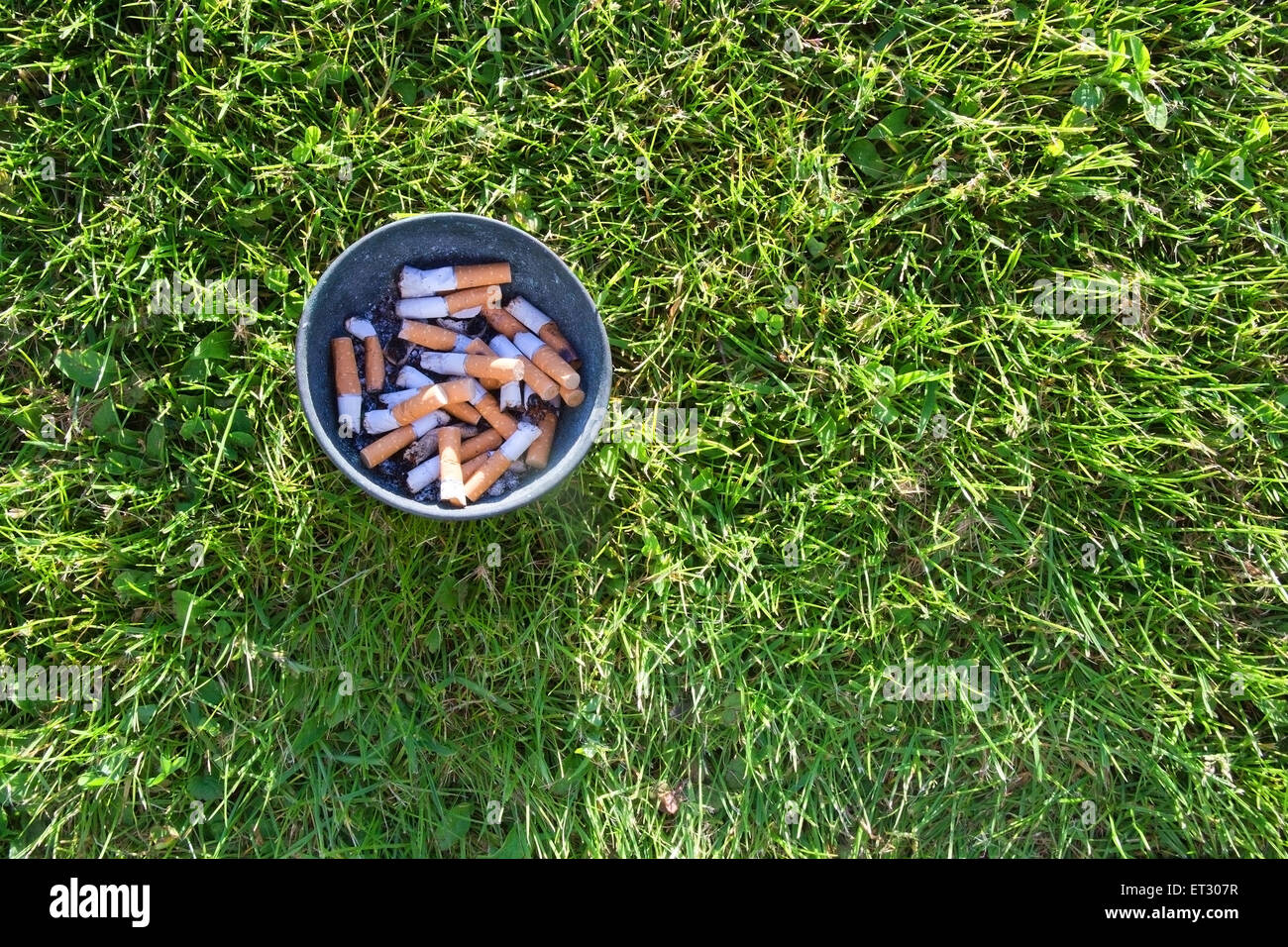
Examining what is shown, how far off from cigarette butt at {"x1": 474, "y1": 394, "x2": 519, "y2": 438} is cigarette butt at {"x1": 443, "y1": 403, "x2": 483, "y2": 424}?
0.04 feet

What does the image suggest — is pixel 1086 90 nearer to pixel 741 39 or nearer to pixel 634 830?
pixel 741 39

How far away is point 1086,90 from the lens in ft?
6.75

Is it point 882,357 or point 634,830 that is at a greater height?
point 882,357

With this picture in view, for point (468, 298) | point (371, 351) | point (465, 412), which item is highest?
point (468, 298)

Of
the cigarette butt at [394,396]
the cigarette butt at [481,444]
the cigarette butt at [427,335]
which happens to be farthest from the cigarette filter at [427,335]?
the cigarette butt at [481,444]

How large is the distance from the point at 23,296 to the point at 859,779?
222 centimetres

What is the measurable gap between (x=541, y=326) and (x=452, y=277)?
216 millimetres

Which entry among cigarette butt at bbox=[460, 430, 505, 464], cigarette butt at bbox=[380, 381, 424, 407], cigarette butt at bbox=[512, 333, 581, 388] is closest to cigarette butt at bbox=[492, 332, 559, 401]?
cigarette butt at bbox=[512, 333, 581, 388]

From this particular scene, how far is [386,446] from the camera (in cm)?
185

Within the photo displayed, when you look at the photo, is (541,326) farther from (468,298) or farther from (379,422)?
(379,422)

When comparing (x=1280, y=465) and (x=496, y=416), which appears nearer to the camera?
(x=496, y=416)

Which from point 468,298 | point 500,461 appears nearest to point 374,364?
point 468,298
